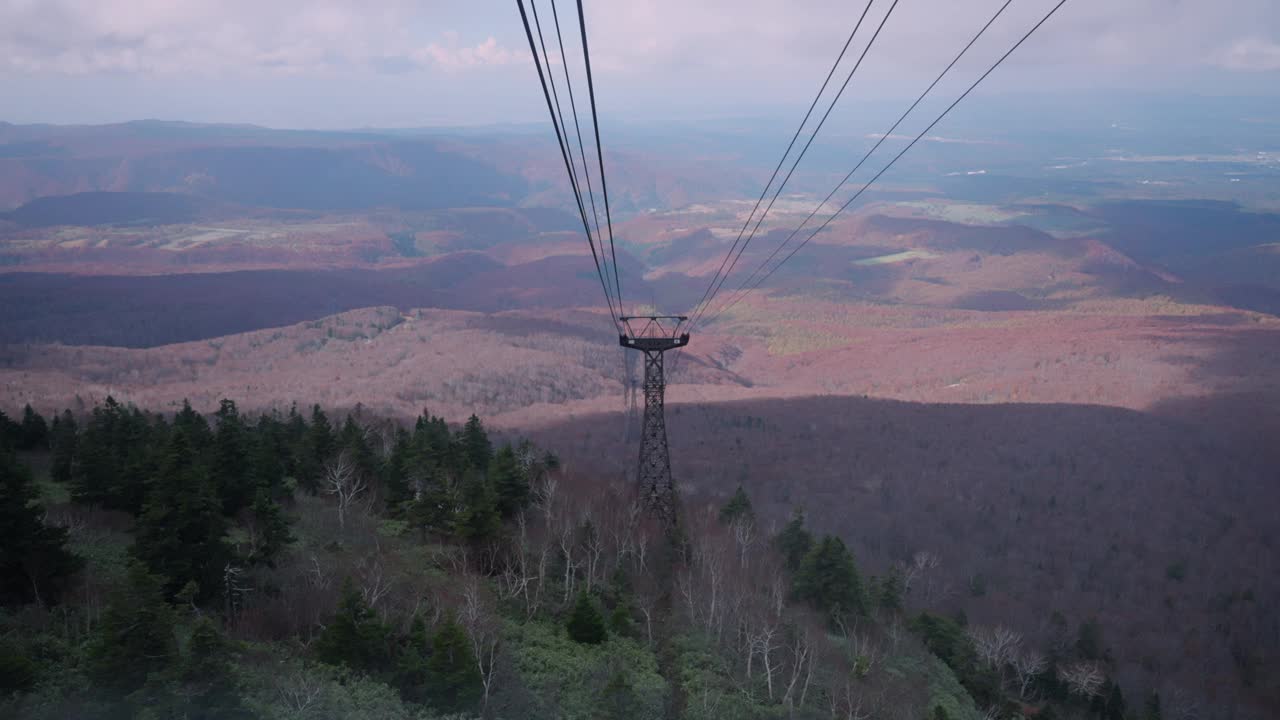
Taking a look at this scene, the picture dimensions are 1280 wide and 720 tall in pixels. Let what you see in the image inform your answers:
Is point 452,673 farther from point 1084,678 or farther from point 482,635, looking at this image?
point 1084,678

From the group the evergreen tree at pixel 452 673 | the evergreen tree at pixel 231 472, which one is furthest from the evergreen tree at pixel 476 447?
the evergreen tree at pixel 452 673

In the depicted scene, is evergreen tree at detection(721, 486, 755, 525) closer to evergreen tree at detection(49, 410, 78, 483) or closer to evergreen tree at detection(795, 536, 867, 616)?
evergreen tree at detection(795, 536, 867, 616)

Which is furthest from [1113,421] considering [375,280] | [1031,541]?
[375,280]

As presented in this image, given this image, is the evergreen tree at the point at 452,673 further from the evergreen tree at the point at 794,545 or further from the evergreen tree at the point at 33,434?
the evergreen tree at the point at 33,434

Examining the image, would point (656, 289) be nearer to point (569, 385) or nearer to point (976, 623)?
point (569, 385)

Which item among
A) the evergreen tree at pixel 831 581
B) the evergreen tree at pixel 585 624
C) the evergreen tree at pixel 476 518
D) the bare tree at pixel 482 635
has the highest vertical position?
→ the evergreen tree at pixel 476 518

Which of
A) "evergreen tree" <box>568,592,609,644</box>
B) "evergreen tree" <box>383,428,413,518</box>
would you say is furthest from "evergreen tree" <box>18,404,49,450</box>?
"evergreen tree" <box>568,592,609,644</box>

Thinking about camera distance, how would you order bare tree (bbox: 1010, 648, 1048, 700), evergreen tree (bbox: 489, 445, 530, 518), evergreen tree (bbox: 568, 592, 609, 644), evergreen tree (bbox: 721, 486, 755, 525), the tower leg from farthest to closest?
evergreen tree (bbox: 721, 486, 755, 525) < bare tree (bbox: 1010, 648, 1048, 700) < the tower leg < evergreen tree (bbox: 489, 445, 530, 518) < evergreen tree (bbox: 568, 592, 609, 644)
